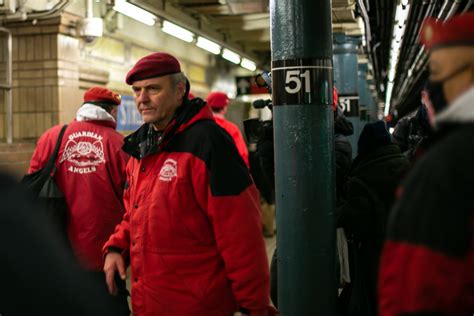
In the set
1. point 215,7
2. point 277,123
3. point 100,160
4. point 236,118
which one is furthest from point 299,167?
point 236,118

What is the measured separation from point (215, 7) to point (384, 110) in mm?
38066

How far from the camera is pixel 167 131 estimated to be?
9.62 ft

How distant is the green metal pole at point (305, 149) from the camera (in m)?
3.22

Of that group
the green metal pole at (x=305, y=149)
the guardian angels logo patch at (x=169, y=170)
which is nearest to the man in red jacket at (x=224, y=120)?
the green metal pole at (x=305, y=149)

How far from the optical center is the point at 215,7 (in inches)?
361

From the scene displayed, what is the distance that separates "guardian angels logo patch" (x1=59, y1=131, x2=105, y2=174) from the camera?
4.14m

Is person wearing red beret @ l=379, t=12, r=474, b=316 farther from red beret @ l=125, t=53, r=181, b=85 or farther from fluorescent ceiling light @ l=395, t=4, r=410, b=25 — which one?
fluorescent ceiling light @ l=395, t=4, r=410, b=25

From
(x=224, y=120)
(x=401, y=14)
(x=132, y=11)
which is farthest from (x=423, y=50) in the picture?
(x=132, y=11)

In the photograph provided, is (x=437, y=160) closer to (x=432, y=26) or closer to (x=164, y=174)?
(x=432, y=26)

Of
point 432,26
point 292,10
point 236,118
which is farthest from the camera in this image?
point 236,118

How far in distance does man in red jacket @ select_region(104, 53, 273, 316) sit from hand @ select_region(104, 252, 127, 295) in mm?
101

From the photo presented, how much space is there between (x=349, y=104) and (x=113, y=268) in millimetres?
6385

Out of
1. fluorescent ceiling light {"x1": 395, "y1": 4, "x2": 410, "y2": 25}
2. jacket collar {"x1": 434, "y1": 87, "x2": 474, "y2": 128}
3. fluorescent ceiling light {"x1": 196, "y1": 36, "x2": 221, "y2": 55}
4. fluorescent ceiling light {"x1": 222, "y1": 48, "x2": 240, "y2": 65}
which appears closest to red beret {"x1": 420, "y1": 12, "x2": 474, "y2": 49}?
jacket collar {"x1": 434, "y1": 87, "x2": 474, "y2": 128}

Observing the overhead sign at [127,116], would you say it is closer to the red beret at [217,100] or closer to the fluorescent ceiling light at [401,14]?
the red beret at [217,100]
